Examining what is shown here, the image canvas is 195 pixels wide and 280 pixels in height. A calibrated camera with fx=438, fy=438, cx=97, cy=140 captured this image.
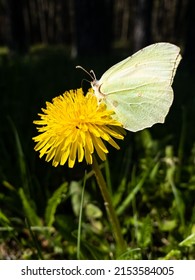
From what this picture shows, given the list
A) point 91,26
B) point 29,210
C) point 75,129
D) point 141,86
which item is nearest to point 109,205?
point 75,129

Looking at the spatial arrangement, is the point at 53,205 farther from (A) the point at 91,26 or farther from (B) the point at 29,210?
(A) the point at 91,26

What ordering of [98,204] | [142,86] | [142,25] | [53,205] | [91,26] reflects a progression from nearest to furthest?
1. [142,86]
2. [53,205]
3. [98,204]
4. [142,25]
5. [91,26]

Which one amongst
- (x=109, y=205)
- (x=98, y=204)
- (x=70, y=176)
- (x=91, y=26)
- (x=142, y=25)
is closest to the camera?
(x=109, y=205)

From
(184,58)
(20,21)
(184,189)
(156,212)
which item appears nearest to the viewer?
(156,212)

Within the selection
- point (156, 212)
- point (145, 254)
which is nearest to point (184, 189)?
point (156, 212)

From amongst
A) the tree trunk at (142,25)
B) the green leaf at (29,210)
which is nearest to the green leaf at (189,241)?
the green leaf at (29,210)

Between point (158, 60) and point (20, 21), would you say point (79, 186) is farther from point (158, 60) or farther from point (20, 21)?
point (20, 21)
